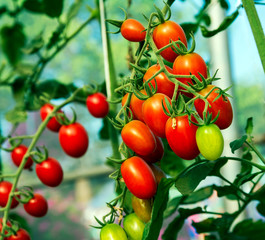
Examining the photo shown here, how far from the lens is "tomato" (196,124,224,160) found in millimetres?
300

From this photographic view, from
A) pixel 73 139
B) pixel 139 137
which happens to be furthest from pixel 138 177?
Answer: pixel 73 139

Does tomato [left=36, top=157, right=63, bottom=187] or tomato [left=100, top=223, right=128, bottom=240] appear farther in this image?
tomato [left=36, top=157, right=63, bottom=187]

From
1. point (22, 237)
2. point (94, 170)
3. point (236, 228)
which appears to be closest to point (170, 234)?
point (236, 228)

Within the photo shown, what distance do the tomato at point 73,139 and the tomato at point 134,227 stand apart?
232 millimetres

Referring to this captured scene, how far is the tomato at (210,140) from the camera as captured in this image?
0.30m

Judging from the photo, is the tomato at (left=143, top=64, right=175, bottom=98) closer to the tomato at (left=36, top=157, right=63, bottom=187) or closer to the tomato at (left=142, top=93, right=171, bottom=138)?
the tomato at (left=142, top=93, right=171, bottom=138)

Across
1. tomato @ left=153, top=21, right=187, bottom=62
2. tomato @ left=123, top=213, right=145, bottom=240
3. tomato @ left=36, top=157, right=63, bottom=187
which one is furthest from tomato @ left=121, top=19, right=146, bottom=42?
tomato @ left=36, top=157, right=63, bottom=187

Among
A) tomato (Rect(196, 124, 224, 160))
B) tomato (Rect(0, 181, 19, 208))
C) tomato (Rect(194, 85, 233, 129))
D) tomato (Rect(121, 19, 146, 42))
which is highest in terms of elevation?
tomato (Rect(121, 19, 146, 42))

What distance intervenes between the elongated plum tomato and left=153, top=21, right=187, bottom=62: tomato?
0.09 metres

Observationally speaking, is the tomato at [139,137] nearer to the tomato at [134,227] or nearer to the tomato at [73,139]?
the tomato at [134,227]

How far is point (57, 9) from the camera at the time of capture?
2.39ft

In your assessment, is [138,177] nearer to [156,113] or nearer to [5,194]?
[156,113]

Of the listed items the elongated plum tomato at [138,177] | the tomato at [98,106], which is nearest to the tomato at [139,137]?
the elongated plum tomato at [138,177]

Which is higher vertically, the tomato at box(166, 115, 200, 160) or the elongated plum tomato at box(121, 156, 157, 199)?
the tomato at box(166, 115, 200, 160)
